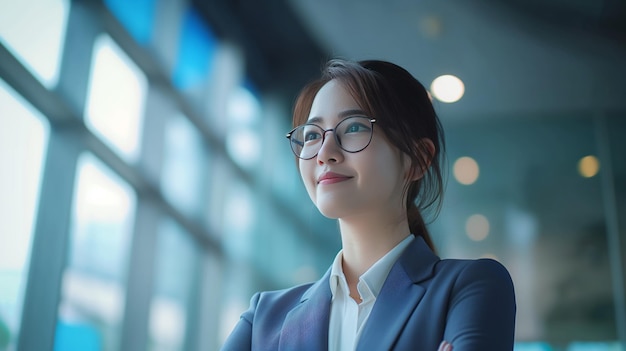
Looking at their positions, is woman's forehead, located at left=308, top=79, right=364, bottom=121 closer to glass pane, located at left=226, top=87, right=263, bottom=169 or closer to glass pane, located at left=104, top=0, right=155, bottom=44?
glass pane, located at left=104, top=0, right=155, bottom=44

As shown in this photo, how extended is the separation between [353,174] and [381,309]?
272 mm

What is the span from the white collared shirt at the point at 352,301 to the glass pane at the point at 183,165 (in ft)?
14.3

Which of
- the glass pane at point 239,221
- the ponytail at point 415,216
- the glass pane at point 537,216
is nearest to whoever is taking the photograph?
the ponytail at point 415,216

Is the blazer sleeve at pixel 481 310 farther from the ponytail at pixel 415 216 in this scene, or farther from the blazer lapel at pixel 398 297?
the ponytail at pixel 415 216

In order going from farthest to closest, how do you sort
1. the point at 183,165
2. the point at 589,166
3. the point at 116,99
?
the point at 183,165 < the point at 589,166 < the point at 116,99

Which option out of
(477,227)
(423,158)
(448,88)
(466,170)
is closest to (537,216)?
(477,227)

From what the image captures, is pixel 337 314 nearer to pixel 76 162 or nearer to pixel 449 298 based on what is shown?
pixel 449 298

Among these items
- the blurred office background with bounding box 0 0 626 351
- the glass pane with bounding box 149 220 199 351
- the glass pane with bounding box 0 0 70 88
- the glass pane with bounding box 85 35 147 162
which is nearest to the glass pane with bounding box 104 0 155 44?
the blurred office background with bounding box 0 0 626 351

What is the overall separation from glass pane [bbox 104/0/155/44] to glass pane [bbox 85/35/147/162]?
0.22 meters

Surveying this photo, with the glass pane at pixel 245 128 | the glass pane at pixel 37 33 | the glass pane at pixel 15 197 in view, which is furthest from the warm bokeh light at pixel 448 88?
the glass pane at pixel 15 197

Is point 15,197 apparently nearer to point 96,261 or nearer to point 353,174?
point 96,261

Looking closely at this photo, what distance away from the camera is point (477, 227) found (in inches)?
223

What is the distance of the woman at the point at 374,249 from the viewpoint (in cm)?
127

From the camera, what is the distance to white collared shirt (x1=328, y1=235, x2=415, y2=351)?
1.34m
